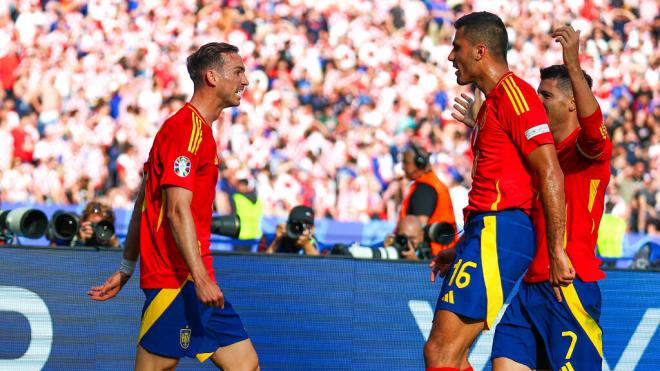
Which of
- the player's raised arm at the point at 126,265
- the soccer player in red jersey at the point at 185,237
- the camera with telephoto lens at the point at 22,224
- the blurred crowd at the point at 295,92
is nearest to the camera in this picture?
the soccer player in red jersey at the point at 185,237

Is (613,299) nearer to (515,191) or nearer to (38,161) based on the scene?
(515,191)

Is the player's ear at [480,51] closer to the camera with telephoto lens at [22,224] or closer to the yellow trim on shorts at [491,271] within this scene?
the yellow trim on shorts at [491,271]

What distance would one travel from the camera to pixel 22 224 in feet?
28.5

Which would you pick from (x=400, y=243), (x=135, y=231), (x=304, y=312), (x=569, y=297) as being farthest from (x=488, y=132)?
(x=400, y=243)

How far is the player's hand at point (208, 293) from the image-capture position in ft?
16.9

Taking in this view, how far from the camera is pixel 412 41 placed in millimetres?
20125

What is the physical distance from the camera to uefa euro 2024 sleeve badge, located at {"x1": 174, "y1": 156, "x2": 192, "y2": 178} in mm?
5328

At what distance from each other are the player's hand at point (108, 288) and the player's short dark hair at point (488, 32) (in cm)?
219

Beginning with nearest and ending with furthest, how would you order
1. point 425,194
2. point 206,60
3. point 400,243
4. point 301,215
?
point 206,60, point 400,243, point 301,215, point 425,194

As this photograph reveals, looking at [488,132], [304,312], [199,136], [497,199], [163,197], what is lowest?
[304,312]

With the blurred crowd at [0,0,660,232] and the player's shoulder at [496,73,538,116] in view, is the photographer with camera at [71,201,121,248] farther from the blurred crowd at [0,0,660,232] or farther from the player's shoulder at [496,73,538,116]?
the blurred crowd at [0,0,660,232]

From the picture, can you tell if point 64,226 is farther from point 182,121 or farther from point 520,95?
point 520,95

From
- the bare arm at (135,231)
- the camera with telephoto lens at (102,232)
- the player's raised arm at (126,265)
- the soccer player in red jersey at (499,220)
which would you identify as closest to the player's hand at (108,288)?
the player's raised arm at (126,265)

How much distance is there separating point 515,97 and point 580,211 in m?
0.82
